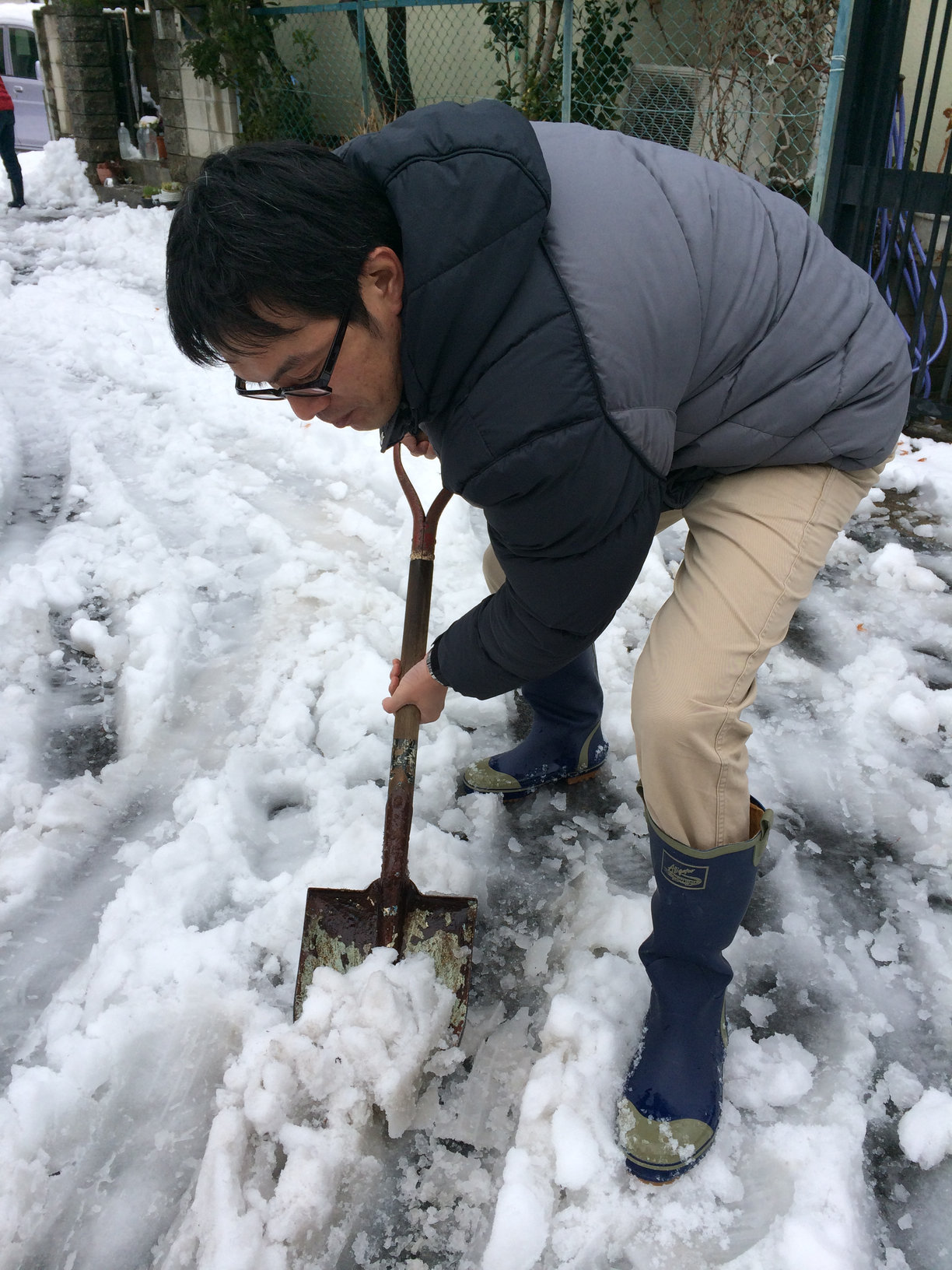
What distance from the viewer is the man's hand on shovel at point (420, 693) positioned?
1.70 metres

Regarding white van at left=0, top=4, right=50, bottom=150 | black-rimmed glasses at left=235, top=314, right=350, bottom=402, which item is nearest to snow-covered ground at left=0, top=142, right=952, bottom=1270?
Result: black-rimmed glasses at left=235, top=314, right=350, bottom=402

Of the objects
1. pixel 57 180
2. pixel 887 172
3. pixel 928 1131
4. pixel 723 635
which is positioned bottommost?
pixel 928 1131

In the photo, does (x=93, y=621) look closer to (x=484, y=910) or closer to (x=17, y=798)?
(x=17, y=798)

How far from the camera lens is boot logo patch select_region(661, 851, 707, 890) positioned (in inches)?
56.3

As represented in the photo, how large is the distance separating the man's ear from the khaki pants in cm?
61

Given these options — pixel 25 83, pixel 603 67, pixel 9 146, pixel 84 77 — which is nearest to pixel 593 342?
pixel 603 67

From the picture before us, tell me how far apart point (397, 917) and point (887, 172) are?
372 centimetres

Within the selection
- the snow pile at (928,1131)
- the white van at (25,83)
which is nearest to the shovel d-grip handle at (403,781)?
the snow pile at (928,1131)

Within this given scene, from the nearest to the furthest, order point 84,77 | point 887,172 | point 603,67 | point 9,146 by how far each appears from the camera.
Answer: point 887,172 → point 603,67 → point 9,146 → point 84,77

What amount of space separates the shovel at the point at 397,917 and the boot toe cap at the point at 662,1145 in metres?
0.35

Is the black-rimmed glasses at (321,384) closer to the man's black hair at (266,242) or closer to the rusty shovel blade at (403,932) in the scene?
the man's black hair at (266,242)

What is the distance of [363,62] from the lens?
6.70 m

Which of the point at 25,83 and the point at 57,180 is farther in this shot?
the point at 25,83

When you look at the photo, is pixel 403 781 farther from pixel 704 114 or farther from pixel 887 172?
pixel 704 114
